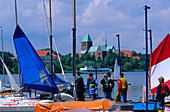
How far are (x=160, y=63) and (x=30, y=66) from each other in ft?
25.8

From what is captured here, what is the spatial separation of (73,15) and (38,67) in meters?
5.61

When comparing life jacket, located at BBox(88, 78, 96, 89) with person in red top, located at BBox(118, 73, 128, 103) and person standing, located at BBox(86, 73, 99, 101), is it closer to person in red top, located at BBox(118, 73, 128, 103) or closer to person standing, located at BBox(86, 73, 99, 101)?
person standing, located at BBox(86, 73, 99, 101)

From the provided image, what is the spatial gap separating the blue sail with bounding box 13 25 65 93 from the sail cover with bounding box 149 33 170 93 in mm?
5759

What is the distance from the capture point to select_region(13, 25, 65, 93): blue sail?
2262cm

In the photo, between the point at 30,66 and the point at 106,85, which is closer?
the point at 106,85

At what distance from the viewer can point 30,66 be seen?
23.5 metres

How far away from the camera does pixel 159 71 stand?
64.6ft

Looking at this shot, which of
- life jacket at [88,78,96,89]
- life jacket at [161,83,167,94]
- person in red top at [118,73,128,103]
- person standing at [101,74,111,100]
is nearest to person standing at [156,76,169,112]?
life jacket at [161,83,167,94]

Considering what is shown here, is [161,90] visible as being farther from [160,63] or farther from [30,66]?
[30,66]

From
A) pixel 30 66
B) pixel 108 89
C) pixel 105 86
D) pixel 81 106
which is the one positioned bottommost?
pixel 81 106

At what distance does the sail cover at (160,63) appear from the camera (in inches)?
773

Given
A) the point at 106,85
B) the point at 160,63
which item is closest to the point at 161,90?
the point at 160,63

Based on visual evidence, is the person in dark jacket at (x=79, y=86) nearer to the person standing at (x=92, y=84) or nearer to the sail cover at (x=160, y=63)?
the person standing at (x=92, y=84)

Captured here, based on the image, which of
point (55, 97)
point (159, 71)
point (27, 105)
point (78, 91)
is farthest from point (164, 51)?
point (27, 105)
